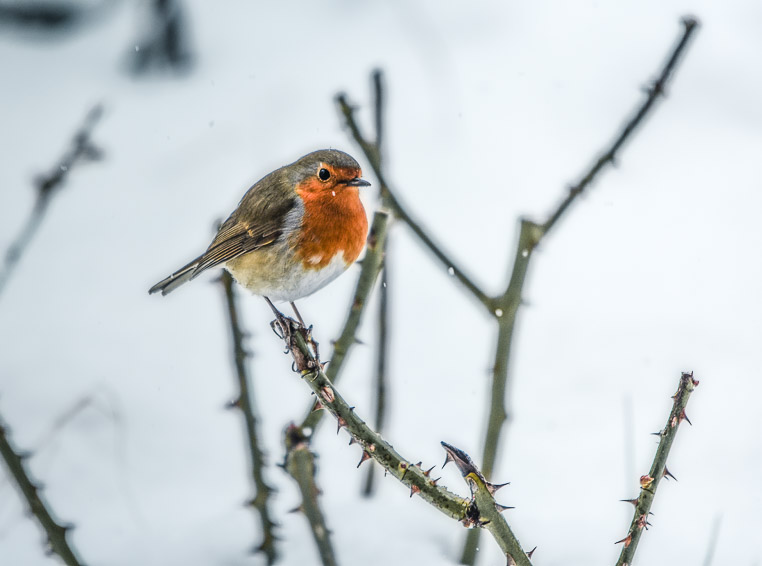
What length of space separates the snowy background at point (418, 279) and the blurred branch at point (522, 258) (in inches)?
29.5

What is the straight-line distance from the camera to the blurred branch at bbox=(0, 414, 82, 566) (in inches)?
101

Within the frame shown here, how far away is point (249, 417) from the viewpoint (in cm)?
315

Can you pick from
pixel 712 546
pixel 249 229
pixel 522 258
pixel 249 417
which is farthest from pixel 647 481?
pixel 249 229

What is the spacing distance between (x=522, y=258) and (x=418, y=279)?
116 inches

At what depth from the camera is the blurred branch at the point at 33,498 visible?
258 centimetres

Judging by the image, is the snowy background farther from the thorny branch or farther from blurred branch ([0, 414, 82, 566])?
the thorny branch

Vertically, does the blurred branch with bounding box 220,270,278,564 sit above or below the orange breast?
below

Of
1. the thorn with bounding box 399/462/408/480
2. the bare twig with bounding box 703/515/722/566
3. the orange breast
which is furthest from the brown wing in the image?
the bare twig with bounding box 703/515/722/566

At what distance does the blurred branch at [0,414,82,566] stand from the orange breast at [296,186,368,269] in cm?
105

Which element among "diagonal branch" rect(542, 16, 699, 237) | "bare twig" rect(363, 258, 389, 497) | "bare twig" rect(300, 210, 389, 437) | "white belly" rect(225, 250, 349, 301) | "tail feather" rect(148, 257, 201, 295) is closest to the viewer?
"diagonal branch" rect(542, 16, 699, 237)

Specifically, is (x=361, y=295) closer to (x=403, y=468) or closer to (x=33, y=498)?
(x=403, y=468)

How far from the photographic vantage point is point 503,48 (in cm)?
746

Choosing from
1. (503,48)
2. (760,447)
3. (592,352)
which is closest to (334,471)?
(592,352)

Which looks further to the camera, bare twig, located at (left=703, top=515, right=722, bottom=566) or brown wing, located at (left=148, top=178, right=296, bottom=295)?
brown wing, located at (left=148, top=178, right=296, bottom=295)
